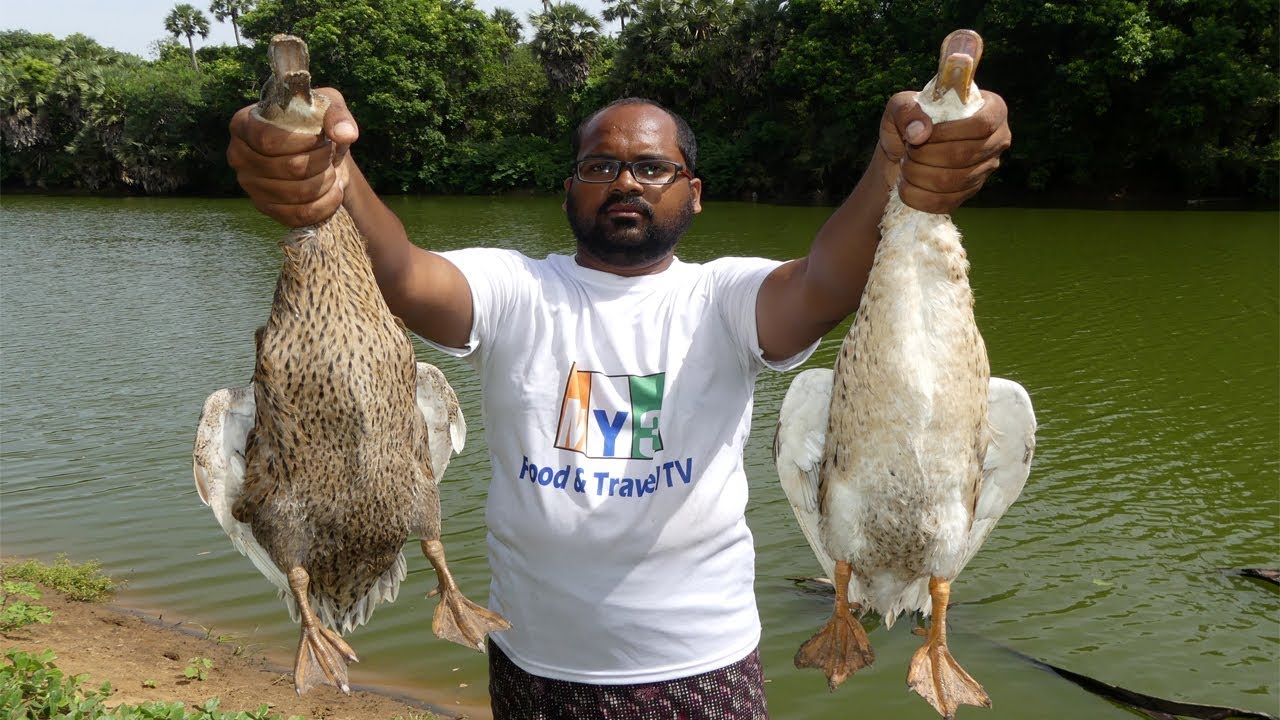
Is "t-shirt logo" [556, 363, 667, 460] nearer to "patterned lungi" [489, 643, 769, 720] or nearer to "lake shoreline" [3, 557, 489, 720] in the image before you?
"patterned lungi" [489, 643, 769, 720]

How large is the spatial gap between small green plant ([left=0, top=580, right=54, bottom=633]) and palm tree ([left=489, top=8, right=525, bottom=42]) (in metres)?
48.9

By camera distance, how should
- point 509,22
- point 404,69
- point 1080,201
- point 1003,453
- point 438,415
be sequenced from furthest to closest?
1. point 509,22
2. point 404,69
3. point 1080,201
4. point 438,415
5. point 1003,453

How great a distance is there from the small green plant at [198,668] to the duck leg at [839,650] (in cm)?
419

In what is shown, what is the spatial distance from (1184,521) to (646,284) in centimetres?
718

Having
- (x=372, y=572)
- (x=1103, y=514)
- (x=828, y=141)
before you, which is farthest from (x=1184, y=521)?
(x=828, y=141)

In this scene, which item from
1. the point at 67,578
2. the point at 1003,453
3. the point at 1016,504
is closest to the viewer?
the point at 1003,453

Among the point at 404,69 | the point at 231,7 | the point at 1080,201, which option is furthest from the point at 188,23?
the point at 1080,201

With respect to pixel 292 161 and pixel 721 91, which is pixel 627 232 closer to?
pixel 292 161

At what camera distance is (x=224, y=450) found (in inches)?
98.4

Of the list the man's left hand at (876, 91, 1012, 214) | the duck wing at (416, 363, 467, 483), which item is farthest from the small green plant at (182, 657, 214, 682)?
the man's left hand at (876, 91, 1012, 214)

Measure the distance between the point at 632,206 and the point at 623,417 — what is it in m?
0.54

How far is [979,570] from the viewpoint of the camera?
7430mm

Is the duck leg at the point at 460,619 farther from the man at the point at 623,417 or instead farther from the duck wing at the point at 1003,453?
the duck wing at the point at 1003,453

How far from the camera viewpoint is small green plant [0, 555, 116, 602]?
22.4ft
